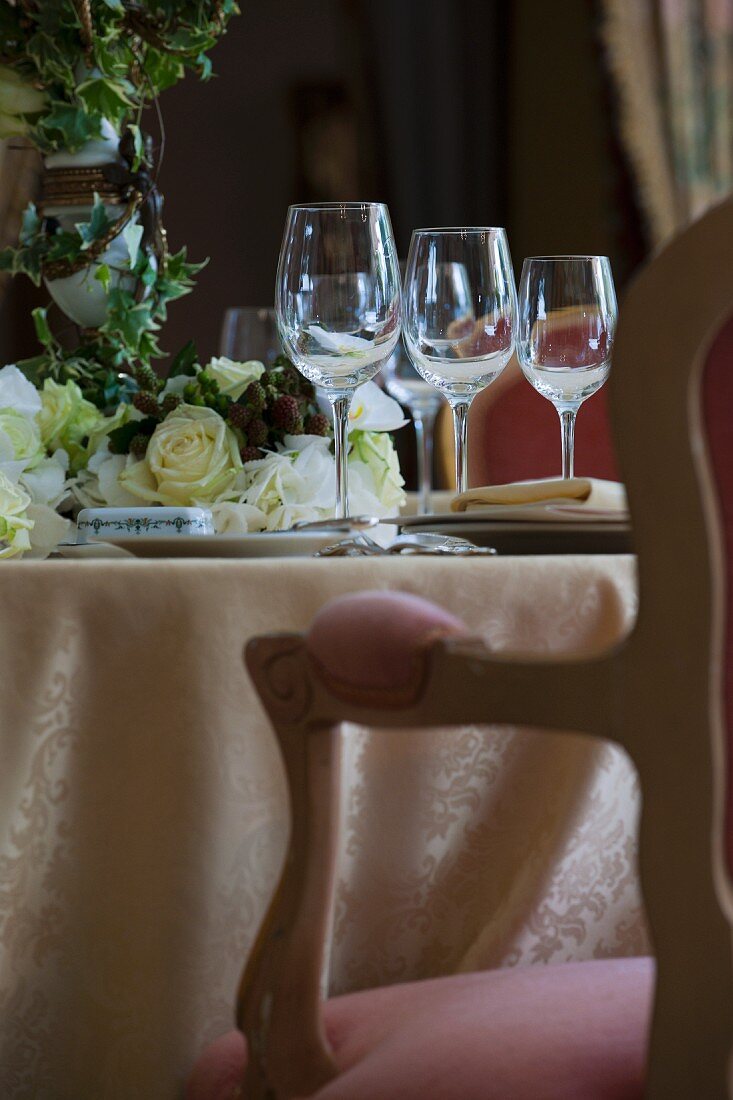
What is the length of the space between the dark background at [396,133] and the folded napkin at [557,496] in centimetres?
319

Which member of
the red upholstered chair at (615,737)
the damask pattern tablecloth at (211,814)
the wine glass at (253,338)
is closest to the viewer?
the red upholstered chair at (615,737)

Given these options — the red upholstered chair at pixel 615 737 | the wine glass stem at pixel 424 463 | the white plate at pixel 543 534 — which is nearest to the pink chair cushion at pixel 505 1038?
the red upholstered chair at pixel 615 737

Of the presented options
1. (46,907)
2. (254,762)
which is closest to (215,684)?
(254,762)

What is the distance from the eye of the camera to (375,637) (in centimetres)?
62

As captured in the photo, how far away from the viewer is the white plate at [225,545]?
90 cm

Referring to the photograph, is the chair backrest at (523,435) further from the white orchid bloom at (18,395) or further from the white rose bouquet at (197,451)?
the white orchid bloom at (18,395)

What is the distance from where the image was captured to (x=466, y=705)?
604mm

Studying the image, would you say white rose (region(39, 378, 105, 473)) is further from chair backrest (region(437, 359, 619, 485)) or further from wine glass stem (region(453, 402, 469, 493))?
chair backrest (region(437, 359, 619, 485))

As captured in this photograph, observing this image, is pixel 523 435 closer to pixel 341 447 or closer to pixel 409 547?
pixel 341 447

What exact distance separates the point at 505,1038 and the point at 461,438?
65 centimetres

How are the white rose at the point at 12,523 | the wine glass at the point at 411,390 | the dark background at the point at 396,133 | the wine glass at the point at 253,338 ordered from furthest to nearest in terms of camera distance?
1. the dark background at the point at 396,133
2. the wine glass at the point at 253,338
3. the wine glass at the point at 411,390
4. the white rose at the point at 12,523

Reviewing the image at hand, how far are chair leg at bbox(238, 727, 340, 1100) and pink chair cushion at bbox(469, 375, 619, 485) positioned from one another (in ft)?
4.83

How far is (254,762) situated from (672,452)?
0.40m

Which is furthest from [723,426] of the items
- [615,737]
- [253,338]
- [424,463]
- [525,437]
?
[253,338]
